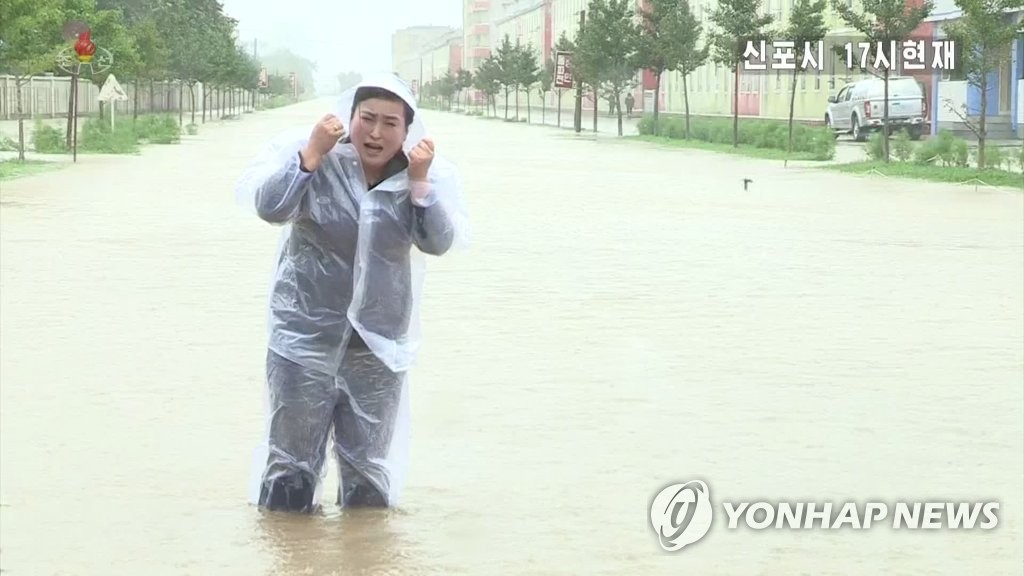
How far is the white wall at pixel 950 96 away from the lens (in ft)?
155

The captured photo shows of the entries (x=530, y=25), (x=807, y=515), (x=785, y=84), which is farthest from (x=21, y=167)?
(x=530, y=25)

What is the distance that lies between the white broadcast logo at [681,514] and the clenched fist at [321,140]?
1.67m

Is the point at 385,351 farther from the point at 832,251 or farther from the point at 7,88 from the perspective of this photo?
the point at 7,88

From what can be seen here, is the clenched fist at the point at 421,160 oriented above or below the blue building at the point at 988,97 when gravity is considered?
below

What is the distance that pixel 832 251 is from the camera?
54.0 feet

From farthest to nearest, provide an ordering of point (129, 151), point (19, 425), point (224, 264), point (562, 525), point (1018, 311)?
point (129, 151) → point (224, 264) → point (1018, 311) → point (19, 425) → point (562, 525)

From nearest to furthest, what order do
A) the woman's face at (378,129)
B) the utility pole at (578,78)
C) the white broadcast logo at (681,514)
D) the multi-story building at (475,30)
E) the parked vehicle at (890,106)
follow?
the woman's face at (378,129) → the white broadcast logo at (681,514) → the parked vehicle at (890,106) → the utility pole at (578,78) → the multi-story building at (475,30)

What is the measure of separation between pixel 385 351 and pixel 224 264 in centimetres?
947

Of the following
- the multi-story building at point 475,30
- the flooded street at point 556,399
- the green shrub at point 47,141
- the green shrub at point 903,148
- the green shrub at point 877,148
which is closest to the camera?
the flooded street at point 556,399

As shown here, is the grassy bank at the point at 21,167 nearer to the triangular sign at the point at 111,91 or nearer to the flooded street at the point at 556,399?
the triangular sign at the point at 111,91

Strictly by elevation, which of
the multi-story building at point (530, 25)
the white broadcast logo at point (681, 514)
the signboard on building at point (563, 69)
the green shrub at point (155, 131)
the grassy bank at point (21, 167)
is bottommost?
the white broadcast logo at point (681, 514)

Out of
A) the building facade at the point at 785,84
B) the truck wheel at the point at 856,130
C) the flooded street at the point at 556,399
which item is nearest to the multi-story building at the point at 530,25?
the building facade at the point at 785,84

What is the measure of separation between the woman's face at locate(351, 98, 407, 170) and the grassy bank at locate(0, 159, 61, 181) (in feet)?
71.5

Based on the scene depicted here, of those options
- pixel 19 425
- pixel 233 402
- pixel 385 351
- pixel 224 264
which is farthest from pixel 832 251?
pixel 385 351
